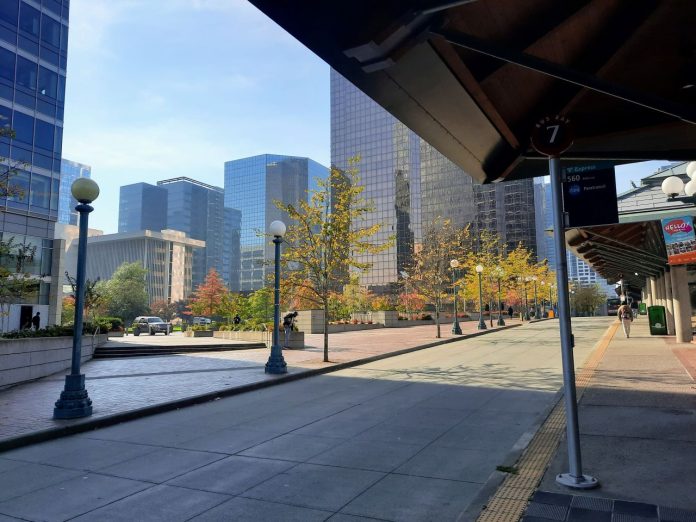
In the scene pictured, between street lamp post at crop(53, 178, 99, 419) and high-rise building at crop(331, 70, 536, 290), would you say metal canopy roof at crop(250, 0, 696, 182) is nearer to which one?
street lamp post at crop(53, 178, 99, 419)

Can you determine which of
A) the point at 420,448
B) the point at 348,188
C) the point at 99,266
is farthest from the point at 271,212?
the point at 420,448

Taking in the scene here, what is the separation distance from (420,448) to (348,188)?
43.7ft

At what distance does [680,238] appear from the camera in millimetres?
14562

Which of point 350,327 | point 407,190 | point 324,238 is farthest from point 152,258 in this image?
point 324,238

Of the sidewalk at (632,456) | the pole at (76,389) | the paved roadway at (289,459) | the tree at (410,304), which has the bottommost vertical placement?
the paved roadway at (289,459)

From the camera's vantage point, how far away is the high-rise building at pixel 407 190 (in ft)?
404

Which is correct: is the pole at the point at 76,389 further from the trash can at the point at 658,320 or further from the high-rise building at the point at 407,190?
the high-rise building at the point at 407,190

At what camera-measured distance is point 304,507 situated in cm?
462

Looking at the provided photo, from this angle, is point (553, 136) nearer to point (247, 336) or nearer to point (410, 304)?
point (247, 336)

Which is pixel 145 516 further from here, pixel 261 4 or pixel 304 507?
pixel 261 4

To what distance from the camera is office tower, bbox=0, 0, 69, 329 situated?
4122cm

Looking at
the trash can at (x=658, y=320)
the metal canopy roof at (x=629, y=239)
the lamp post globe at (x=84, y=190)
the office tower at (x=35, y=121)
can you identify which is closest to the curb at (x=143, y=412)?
the lamp post globe at (x=84, y=190)

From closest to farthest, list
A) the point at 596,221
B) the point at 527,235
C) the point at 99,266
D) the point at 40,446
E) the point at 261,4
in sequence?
the point at 261,4 < the point at 596,221 < the point at 40,446 < the point at 527,235 < the point at 99,266

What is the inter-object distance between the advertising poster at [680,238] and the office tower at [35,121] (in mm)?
43653
